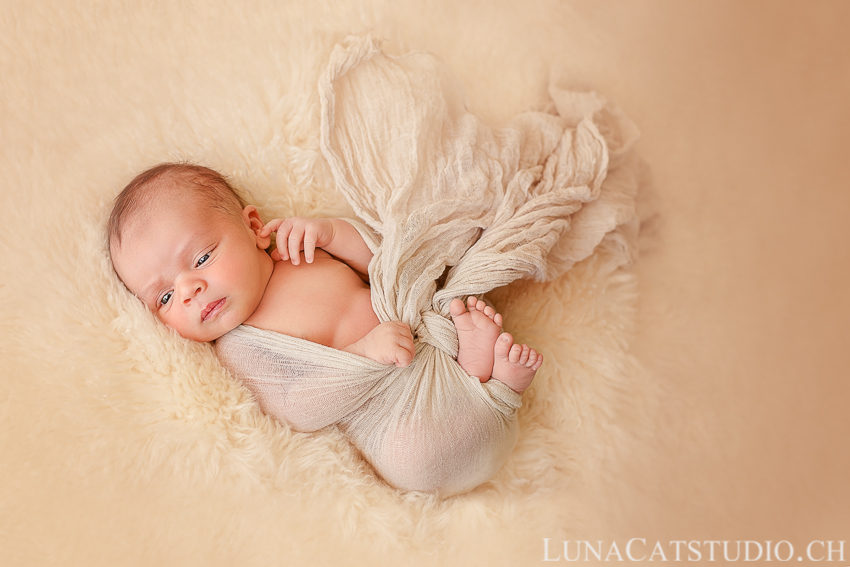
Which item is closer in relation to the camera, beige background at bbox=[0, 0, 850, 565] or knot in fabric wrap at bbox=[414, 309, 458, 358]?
beige background at bbox=[0, 0, 850, 565]

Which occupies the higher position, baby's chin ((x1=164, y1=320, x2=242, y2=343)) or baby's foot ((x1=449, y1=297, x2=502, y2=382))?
baby's foot ((x1=449, y1=297, x2=502, y2=382))

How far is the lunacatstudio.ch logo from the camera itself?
3.67 ft

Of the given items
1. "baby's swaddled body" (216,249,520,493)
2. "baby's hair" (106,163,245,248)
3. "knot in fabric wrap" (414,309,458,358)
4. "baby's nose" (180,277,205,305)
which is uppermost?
"baby's hair" (106,163,245,248)

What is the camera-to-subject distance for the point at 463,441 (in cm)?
108

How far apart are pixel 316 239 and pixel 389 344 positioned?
0.28 m

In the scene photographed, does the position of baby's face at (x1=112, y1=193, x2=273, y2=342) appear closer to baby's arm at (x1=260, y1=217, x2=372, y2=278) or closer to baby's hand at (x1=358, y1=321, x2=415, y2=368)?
baby's arm at (x1=260, y1=217, x2=372, y2=278)

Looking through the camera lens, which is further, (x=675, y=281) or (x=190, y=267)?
(x=675, y=281)

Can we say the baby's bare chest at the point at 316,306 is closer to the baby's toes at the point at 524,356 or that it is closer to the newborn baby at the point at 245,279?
the newborn baby at the point at 245,279

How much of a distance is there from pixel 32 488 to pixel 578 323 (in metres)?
1.11

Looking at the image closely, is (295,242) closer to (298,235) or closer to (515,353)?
(298,235)

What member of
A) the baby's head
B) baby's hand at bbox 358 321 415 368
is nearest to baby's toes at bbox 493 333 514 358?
baby's hand at bbox 358 321 415 368

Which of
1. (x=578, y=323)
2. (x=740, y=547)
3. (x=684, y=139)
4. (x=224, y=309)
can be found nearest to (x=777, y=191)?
(x=684, y=139)

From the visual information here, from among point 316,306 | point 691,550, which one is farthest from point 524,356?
point 691,550

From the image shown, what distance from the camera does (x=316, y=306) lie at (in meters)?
1.15
